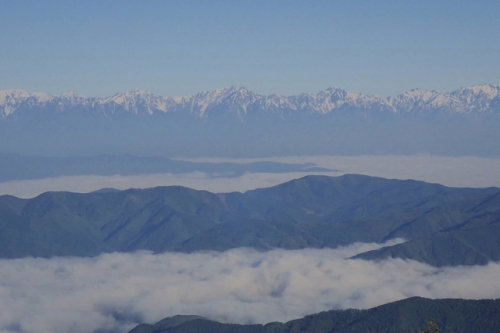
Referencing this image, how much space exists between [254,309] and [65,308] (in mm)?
44457

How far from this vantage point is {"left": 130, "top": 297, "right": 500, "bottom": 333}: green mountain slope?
14612 cm

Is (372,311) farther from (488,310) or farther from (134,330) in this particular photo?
(134,330)

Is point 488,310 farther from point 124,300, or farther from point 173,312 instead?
point 124,300

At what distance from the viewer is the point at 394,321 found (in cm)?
14762

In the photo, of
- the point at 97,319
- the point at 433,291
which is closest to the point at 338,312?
the point at 433,291

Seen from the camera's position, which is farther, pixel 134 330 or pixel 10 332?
pixel 10 332

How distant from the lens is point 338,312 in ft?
516

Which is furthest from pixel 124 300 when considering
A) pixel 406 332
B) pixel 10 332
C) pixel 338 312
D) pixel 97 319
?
pixel 406 332

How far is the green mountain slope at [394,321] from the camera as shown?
479 ft

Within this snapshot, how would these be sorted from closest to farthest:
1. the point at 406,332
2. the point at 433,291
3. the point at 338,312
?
1. the point at 406,332
2. the point at 338,312
3. the point at 433,291

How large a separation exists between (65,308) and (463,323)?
296 feet

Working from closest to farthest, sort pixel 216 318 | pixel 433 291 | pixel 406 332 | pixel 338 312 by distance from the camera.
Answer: pixel 406 332, pixel 338 312, pixel 216 318, pixel 433 291

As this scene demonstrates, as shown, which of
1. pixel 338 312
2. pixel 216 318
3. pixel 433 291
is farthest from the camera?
pixel 433 291

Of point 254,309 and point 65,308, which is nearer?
point 254,309
